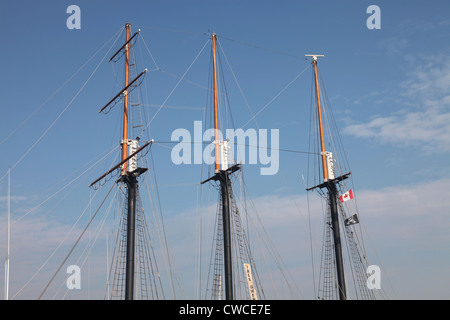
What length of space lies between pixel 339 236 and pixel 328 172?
23.4 ft

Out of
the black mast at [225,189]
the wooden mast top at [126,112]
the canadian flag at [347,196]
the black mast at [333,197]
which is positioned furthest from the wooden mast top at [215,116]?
the canadian flag at [347,196]

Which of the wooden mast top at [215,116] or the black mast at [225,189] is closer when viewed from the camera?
the black mast at [225,189]

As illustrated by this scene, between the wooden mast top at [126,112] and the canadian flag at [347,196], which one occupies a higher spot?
the wooden mast top at [126,112]

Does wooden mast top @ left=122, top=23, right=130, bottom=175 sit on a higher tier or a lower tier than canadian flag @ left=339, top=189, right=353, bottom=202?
higher

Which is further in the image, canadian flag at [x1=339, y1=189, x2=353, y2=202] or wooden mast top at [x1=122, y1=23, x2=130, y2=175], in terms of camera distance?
canadian flag at [x1=339, y1=189, x2=353, y2=202]

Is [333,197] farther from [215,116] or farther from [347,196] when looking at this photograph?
[215,116]

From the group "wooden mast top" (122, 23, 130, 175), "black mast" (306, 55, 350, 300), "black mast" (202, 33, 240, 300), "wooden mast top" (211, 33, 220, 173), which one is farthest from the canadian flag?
"wooden mast top" (122, 23, 130, 175)

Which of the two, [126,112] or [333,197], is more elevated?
[126,112]

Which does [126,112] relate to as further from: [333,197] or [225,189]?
[333,197]

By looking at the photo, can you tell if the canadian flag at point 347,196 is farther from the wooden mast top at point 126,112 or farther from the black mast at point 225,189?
the wooden mast top at point 126,112

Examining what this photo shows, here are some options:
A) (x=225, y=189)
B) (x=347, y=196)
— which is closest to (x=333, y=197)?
(x=347, y=196)

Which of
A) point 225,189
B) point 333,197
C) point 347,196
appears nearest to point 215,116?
point 225,189

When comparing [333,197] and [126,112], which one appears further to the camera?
[333,197]

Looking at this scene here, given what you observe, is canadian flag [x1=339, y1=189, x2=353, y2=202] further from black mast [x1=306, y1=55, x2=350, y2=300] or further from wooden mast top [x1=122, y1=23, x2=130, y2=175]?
wooden mast top [x1=122, y1=23, x2=130, y2=175]
